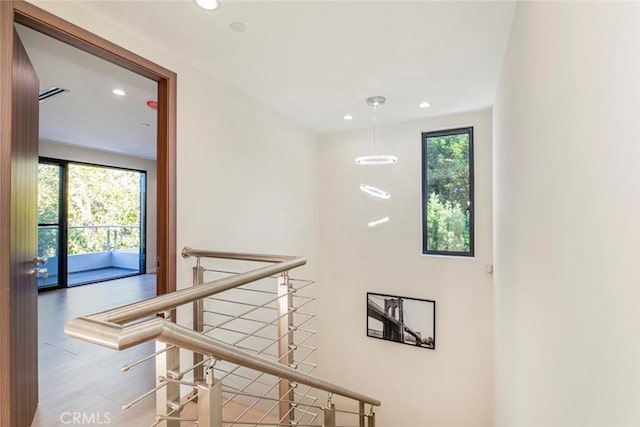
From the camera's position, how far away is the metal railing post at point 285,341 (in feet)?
6.19

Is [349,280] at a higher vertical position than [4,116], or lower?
lower

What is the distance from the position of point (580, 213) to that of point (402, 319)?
359 centimetres

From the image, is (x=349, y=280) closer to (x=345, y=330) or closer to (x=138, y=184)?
(x=345, y=330)

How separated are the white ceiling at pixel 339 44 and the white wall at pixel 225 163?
4.3 inches

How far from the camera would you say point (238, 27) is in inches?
78.0

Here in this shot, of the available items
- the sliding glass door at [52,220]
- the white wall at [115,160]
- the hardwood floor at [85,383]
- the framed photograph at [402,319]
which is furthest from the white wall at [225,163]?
the sliding glass door at [52,220]

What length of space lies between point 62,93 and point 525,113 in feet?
13.6

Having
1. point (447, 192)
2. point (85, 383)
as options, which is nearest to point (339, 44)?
point (447, 192)

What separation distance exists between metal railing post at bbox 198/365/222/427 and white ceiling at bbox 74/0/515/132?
6.31 feet

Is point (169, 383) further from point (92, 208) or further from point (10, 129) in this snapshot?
point (92, 208)

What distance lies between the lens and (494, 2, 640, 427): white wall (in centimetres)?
61

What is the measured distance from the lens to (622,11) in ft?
2.06

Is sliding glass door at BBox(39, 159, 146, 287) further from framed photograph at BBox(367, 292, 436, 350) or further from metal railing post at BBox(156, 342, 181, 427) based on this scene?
metal railing post at BBox(156, 342, 181, 427)

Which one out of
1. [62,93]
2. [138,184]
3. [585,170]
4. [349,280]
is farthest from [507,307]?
[138,184]
